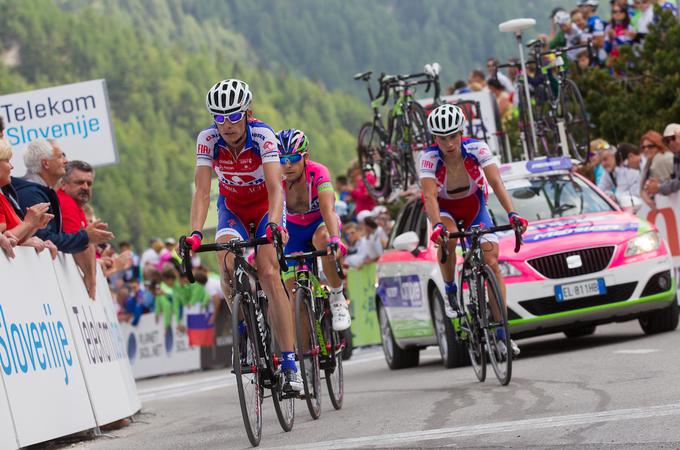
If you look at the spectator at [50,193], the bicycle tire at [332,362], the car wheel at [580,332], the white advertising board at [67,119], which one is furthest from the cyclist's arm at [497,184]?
the white advertising board at [67,119]

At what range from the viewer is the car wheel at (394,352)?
1623cm

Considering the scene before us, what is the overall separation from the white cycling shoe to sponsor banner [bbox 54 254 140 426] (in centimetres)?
191

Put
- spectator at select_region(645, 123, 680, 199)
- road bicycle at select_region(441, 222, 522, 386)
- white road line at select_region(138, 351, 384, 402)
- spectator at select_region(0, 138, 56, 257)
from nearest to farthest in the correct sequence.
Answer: spectator at select_region(0, 138, 56, 257)
road bicycle at select_region(441, 222, 522, 386)
spectator at select_region(645, 123, 680, 199)
white road line at select_region(138, 351, 384, 402)

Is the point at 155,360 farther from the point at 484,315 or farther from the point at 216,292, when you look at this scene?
the point at 484,315

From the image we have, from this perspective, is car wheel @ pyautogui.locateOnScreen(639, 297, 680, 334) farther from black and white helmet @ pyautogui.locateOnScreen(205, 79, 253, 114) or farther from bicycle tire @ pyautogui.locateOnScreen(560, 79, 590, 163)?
black and white helmet @ pyautogui.locateOnScreen(205, 79, 253, 114)

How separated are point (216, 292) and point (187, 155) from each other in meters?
157

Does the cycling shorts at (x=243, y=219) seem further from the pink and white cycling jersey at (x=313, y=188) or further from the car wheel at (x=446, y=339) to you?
the car wheel at (x=446, y=339)

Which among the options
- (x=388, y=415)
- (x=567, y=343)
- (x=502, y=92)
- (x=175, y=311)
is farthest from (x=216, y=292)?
(x=388, y=415)

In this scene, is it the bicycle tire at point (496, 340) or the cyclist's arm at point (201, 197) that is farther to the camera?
the bicycle tire at point (496, 340)

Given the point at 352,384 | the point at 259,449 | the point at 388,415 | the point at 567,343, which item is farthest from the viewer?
the point at 567,343

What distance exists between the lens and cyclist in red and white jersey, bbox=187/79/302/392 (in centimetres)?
936

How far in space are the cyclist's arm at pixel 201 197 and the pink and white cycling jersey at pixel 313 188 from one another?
5.44 feet

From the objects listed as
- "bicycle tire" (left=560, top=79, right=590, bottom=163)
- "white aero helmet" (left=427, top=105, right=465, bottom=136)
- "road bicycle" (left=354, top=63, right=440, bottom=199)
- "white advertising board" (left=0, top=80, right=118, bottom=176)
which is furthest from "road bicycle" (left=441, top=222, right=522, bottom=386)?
"bicycle tire" (left=560, top=79, right=590, bottom=163)

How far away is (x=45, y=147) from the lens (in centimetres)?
1188
